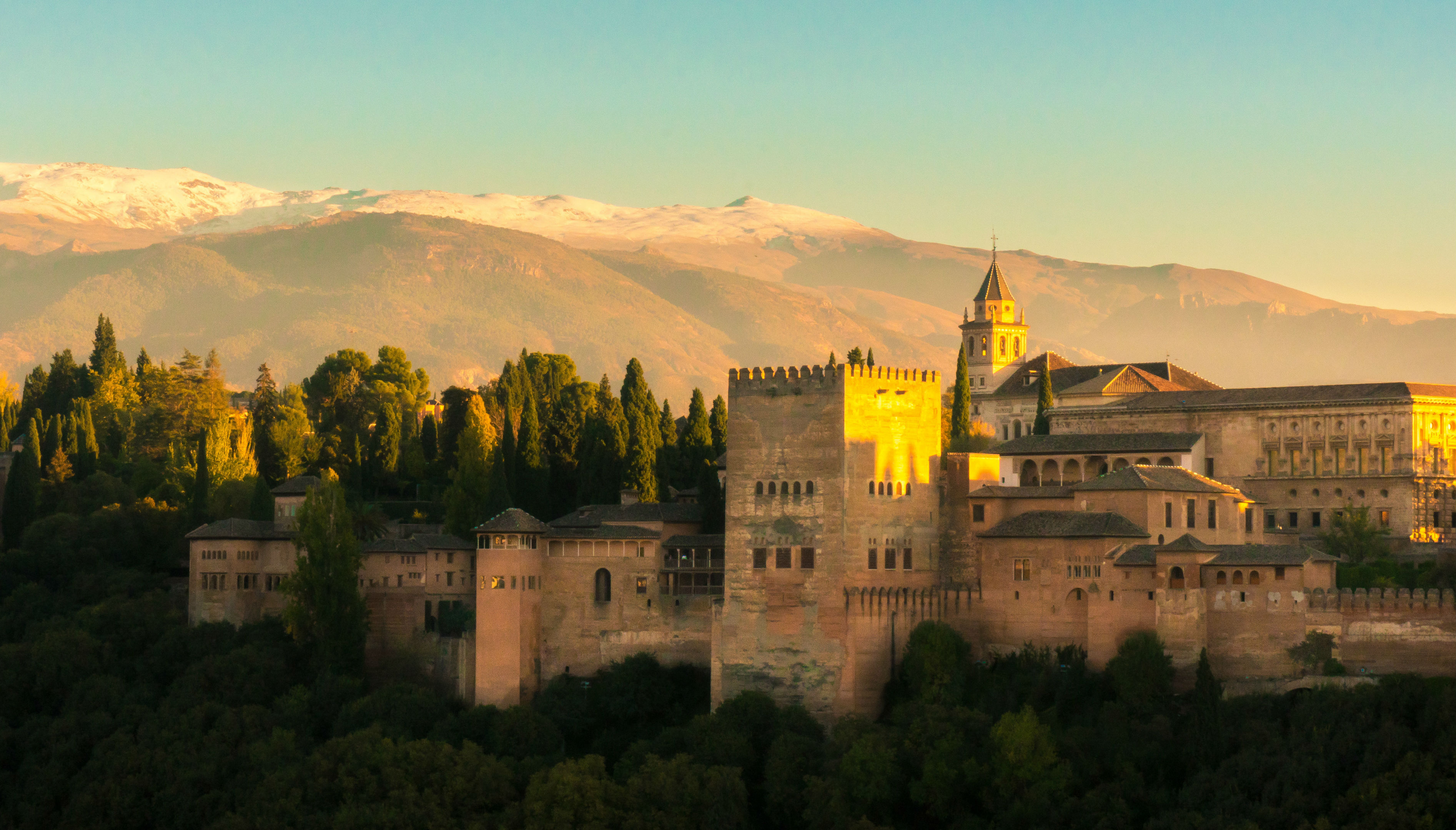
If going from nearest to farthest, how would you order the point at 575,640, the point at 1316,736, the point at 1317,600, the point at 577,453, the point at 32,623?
the point at 1316,736, the point at 1317,600, the point at 575,640, the point at 32,623, the point at 577,453

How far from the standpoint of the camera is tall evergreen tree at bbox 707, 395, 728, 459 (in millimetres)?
78562

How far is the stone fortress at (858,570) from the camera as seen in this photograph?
174 feet

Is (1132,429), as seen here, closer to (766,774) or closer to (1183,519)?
(1183,519)

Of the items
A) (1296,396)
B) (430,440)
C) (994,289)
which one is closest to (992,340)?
(994,289)

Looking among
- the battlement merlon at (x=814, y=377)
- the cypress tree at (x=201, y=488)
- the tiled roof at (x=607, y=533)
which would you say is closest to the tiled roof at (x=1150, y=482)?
the battlement merlon at (x=814, y=377)

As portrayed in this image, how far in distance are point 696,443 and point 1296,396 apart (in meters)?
22.2

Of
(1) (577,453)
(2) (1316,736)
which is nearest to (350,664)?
(1) (577,453)

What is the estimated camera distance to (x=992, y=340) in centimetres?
9350

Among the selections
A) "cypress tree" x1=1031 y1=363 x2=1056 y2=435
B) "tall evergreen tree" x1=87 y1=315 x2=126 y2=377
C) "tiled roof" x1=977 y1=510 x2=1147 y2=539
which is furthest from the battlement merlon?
"tall evergreen tree" x1=87 y1=315 x2=126 y2=377

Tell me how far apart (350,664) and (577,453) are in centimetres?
1835

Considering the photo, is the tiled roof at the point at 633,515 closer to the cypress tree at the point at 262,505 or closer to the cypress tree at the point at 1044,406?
the cypress tree at the point at 262,505

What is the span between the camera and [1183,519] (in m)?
58.1

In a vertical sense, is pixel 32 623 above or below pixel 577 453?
below

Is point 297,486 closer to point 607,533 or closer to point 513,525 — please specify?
point 513,525
